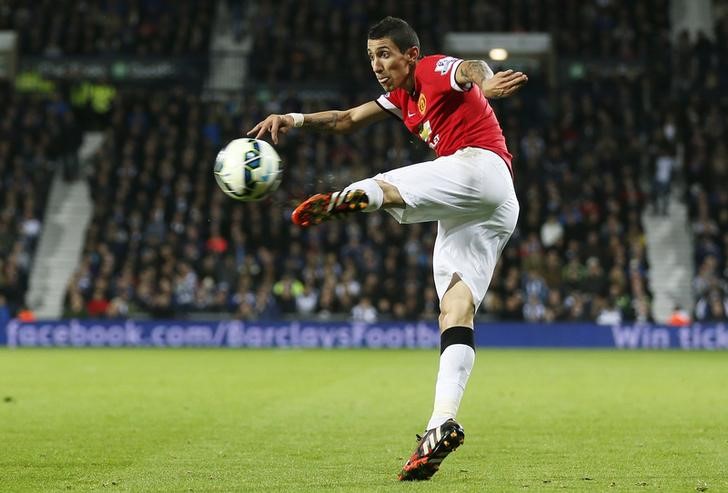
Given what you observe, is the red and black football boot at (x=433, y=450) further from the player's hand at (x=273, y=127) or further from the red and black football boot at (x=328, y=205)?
the player's hand at (x=273, y=127)

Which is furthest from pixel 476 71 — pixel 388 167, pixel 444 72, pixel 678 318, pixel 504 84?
pixel 388 167

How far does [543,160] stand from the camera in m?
29.6

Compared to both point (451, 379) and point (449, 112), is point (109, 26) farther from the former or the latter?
point (451, 379)

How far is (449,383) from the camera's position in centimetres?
709

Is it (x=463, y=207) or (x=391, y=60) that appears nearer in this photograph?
(x=463, y=207)

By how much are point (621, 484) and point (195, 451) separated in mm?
3078

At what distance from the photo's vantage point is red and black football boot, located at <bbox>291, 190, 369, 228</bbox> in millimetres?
6664

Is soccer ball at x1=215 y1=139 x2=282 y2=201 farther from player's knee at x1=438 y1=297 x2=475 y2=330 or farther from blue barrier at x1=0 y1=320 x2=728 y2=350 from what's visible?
blue barrier at x1=0 y1=320 x2=728 y2=350

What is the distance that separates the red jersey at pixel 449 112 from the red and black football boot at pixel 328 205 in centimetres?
96

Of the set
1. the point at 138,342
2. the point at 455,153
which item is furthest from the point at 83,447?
the point at 138,342

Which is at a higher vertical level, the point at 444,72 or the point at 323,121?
the point at 444,72

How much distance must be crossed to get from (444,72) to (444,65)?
48 millimetres

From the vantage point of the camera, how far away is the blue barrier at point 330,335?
2547 centimetres

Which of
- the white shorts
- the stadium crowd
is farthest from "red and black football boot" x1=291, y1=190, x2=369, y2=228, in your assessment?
the stadium crowd
